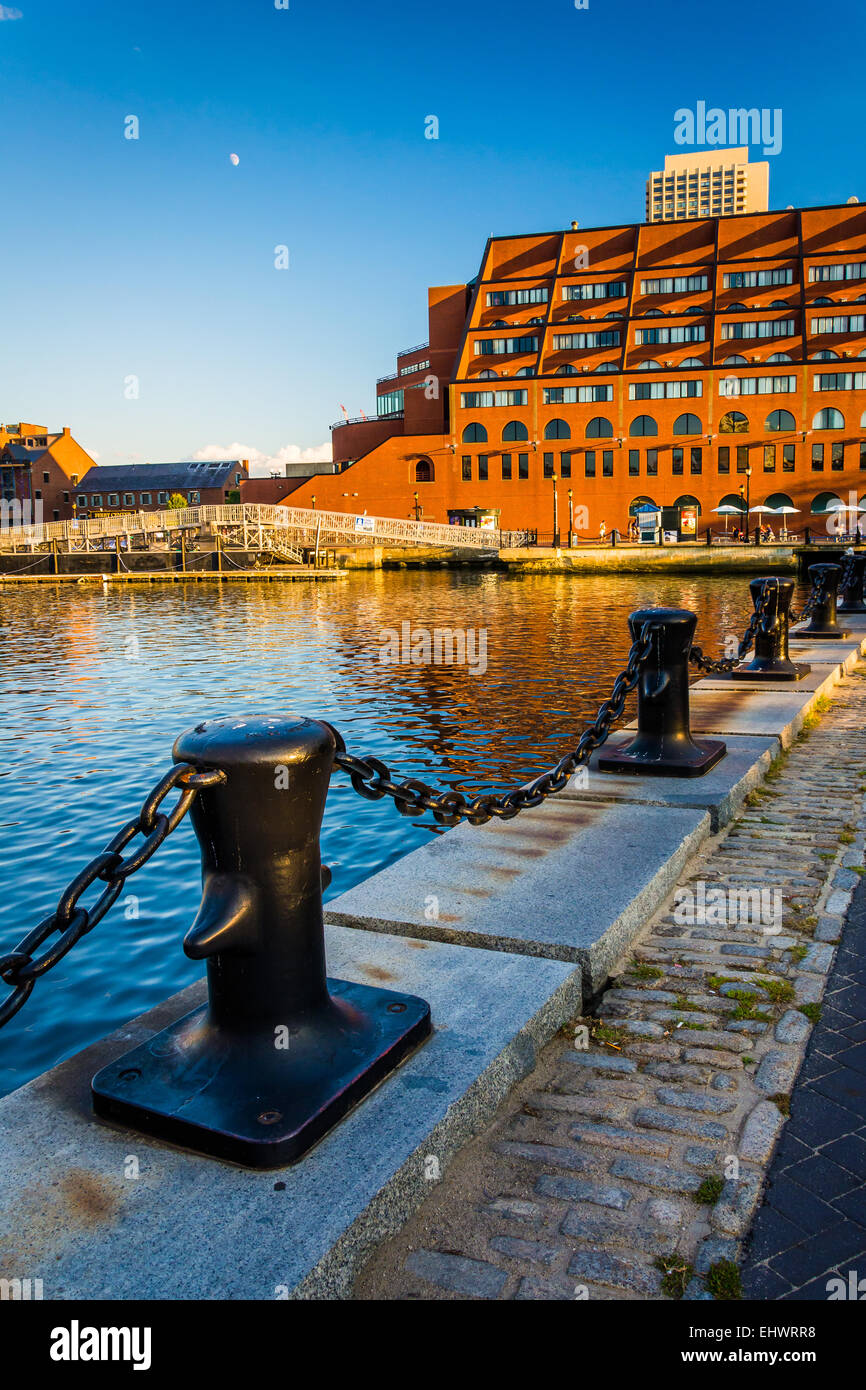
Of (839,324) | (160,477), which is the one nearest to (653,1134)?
(839,324)

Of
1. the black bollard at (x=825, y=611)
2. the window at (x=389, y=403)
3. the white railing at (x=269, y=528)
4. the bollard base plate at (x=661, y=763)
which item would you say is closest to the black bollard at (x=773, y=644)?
the black bollard at (x=825, y=611)

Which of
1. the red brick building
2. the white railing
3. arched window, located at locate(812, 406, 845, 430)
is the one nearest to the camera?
the white railing

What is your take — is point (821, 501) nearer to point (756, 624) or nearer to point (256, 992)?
point (756, 624)

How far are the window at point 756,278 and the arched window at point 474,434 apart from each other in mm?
19830

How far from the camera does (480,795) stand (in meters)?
4.91

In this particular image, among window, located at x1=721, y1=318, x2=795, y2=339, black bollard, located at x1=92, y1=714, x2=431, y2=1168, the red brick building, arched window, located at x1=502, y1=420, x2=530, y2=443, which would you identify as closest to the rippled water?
black bollard, located at x1=92, y1=714, x2=431, y2=1168

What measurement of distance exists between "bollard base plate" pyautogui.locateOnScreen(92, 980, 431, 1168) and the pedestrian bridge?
179 ft

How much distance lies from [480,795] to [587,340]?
237 ft

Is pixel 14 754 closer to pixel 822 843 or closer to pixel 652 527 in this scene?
pixel 822 843

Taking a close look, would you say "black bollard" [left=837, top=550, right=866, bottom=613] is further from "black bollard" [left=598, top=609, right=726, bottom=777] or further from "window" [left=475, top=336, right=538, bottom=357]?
"window" [left=475, top=336, right=538, bottom=357]

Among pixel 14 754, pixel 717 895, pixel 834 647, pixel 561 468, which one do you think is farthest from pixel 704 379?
pixel 717 895

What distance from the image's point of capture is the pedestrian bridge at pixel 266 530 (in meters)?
57.8

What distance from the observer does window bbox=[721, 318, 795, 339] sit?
66950mm

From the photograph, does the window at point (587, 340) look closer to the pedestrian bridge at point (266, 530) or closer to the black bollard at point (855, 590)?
the pedestrian bridge at point (266, 530)
